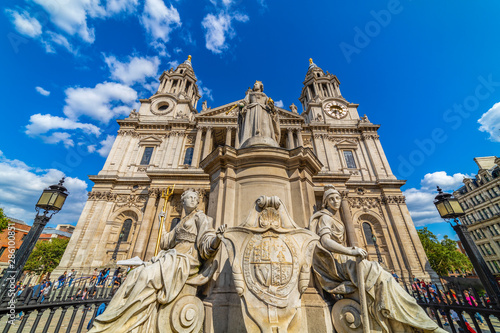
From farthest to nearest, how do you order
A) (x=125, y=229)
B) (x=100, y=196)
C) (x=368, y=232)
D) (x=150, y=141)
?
1. (x=150, y=141)
2. (x=368, y=232)
3. (x=100, y=196)
4. (x=125, y=229)

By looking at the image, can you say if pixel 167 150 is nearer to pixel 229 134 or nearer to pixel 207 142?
pixel 207 142

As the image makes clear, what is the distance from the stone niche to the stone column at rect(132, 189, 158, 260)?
14.6m

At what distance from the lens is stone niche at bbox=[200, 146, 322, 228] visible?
4094mm

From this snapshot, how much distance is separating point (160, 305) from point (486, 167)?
2079 inches

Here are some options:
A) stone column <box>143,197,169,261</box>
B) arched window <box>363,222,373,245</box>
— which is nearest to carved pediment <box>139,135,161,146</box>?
stone column <box>143,197,169,261</box>

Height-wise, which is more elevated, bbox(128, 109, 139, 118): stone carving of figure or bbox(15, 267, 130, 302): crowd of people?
bbox(128, 109, 139, 118): stone carving of figure

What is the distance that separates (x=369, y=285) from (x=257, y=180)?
2.47m

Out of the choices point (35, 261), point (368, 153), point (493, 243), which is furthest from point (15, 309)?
point (493, 243)

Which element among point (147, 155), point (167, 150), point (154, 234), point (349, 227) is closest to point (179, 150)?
point (167, 150)

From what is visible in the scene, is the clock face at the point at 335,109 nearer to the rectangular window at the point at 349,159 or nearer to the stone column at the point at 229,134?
the rectangular window at the point at 349,159

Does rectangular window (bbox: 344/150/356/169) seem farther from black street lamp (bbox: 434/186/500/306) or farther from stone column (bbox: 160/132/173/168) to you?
stone column (bbox: 160/132/173/168)

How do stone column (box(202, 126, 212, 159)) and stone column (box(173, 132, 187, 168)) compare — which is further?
stone column (box(173, 132, 187, 168))

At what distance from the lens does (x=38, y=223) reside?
5344 mm

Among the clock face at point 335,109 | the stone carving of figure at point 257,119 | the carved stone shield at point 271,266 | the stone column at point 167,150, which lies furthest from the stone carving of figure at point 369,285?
the clock face at point 335,109
